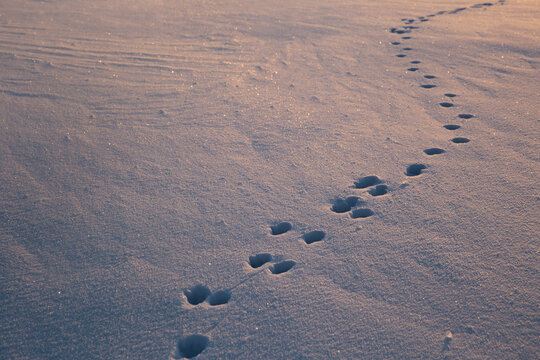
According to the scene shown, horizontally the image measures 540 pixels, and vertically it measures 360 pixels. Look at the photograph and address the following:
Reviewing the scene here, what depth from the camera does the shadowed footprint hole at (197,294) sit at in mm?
1901

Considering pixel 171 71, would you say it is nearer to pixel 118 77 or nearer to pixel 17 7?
pixel 118 77

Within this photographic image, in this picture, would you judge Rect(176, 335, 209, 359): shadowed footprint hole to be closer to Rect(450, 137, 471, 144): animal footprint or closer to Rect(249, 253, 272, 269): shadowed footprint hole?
Rect(249, 253, 272, 269): shadowed footprint hole

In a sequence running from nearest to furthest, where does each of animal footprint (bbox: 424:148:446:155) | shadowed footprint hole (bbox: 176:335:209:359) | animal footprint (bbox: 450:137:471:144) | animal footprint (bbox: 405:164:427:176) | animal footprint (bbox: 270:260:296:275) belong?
shadowed footprint hole (bbox: 176:335:209:359) < animal footprint (bbox: 270:260:296:275) < animal footprint (bbox: 405:164:427:176) < animal footprint (bbox: 424:148:446:155) < animal footprint (bbox: 450:137:471:144)

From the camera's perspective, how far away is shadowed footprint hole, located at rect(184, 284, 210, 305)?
1.90m

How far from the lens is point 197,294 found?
1926 mm

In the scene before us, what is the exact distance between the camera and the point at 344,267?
2.01m

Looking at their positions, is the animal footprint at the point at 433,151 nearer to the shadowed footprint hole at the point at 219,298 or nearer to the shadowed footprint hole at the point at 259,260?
the shadowed footprint hole at the point at 259,260

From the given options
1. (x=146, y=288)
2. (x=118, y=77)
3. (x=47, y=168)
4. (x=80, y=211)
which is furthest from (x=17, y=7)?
(x=146, y=288)

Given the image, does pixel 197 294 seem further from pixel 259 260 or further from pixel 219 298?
pixel 259 260

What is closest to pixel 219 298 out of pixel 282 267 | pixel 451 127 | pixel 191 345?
pixel 191 345

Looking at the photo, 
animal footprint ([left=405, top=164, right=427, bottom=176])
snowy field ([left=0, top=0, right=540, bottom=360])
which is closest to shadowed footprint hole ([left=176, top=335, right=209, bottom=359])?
snowy field ([left=0, top=0, right=540, bottom=360])

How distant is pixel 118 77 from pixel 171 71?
610 millimetres

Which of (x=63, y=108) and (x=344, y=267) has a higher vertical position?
(x=63, y=108)

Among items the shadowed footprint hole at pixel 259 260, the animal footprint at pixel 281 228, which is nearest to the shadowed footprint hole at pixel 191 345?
the shadowed footprint hole at pixel 259 260
